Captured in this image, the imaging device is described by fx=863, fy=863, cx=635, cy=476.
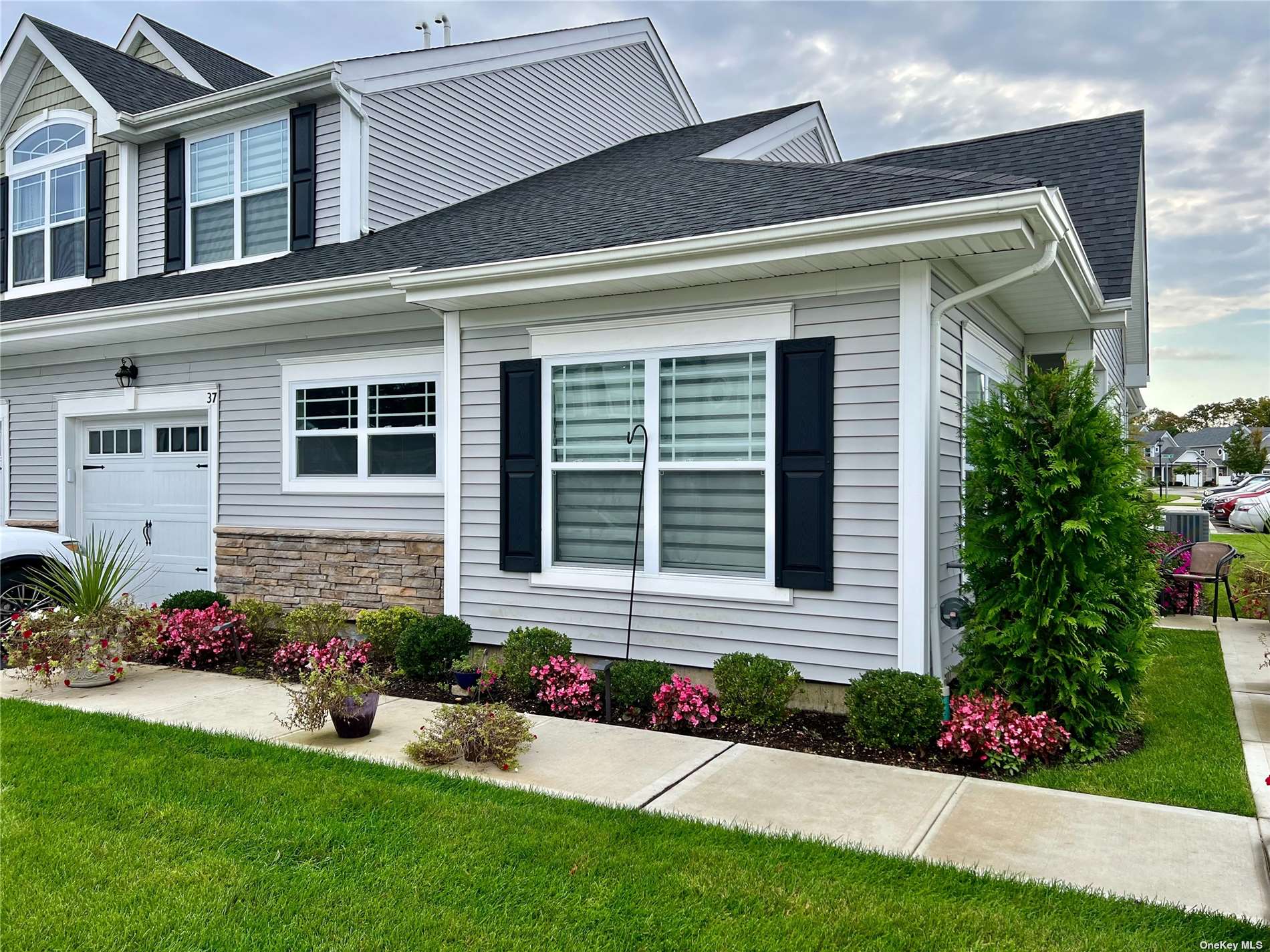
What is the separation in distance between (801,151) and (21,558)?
9.91 m

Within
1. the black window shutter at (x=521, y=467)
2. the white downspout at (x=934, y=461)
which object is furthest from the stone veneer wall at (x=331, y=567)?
the white downspout at (x=934, y=461)

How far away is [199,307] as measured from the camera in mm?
8023

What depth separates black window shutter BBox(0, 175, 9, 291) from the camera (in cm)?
1140

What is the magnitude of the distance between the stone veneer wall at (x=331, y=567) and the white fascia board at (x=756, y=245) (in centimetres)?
230

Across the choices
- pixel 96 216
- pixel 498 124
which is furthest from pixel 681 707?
pixel 96 216

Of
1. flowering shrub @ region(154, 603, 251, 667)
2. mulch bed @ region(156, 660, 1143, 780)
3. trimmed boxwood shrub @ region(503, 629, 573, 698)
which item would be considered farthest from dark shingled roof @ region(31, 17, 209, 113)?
mulch bed @ region(156, 660, 1143, 780)

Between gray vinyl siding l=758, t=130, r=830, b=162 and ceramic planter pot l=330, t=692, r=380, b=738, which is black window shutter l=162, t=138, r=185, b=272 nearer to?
gray vinyl siding l=758, t=130, r=830, b=162

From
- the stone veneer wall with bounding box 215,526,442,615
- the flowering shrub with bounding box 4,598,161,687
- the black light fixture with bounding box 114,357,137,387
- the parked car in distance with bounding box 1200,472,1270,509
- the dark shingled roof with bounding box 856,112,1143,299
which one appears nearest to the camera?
the flowering shrub with bounding box 4,598,161,687

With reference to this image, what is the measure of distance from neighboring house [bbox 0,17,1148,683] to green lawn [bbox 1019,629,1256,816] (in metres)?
1.11

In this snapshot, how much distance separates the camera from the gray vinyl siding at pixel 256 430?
7.73 metres

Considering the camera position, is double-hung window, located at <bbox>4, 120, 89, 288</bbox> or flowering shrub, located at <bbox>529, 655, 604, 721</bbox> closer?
flowering shrub, located at <bbox>529, 655, 604, 721</bbox>

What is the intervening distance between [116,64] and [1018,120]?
601 inches

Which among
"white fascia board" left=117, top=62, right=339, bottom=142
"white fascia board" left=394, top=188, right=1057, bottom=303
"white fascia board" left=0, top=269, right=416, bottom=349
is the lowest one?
"white fascia board" left=394, top=188, right=1057, bottom=303

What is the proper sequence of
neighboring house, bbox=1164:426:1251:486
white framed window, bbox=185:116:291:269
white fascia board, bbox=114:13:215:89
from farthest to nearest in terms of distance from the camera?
neighboring house, bbox=1164:426:1251:486 → white fascia board, bbox=114:13:215:89 → white framed window, bbox=185:116:291:269
